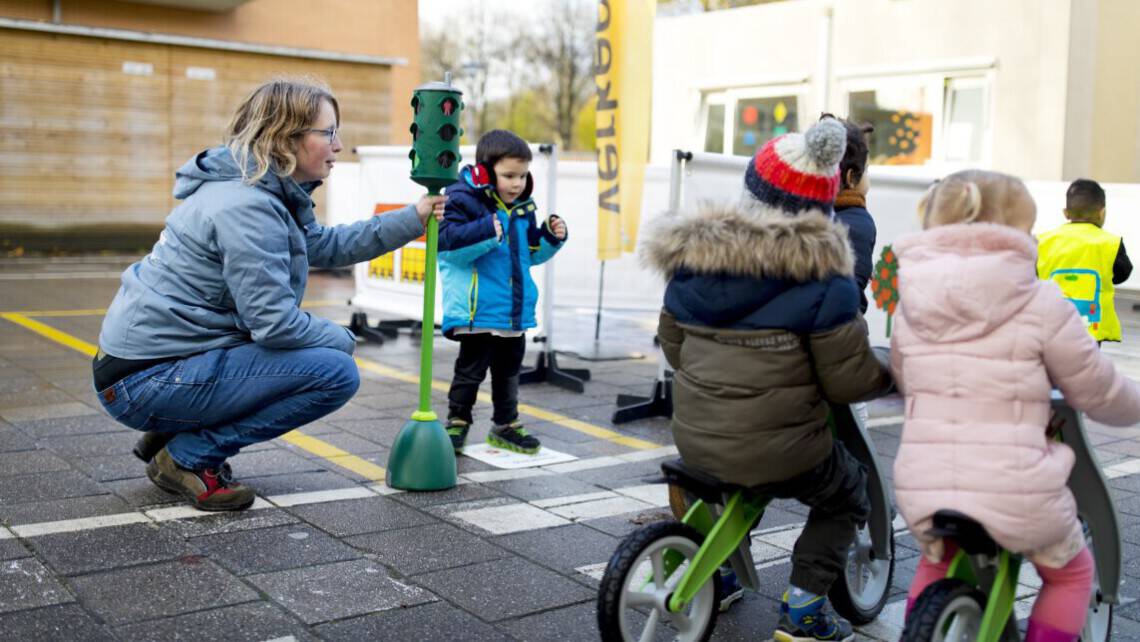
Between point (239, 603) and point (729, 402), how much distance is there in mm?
1698

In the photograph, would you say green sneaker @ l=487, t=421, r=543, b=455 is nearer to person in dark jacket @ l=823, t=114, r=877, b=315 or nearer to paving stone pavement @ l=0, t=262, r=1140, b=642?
paving stone pavement @ l=0, t=262, r=1140, b=642

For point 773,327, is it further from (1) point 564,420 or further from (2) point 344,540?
(1) point 564,420

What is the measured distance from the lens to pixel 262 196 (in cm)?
463

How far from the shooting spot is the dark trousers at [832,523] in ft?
11.2

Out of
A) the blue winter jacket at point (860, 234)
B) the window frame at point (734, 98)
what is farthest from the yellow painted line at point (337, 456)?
the window frame at point (734, 98)

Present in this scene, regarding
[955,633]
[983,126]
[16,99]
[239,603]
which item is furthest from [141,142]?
[955,633]

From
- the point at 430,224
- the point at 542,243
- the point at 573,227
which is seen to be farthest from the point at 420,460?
the point at 573,227

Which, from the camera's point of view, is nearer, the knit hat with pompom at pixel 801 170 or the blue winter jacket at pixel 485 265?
the knit hat with pompom at pixel 801 170

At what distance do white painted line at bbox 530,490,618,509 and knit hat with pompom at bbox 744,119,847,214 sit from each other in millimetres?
2174

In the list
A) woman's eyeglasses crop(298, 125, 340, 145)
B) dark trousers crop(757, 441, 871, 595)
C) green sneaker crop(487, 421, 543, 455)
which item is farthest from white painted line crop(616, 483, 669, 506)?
woman's eyeglasses crop(298, 125, 340, 145)

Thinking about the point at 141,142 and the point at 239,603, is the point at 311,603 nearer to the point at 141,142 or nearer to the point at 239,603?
the point at 239,603

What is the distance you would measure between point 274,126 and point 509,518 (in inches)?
71.4

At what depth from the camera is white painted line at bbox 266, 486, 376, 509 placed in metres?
5.02

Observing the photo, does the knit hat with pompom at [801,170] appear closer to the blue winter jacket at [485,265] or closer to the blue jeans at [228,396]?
the blue jeans at [228,396]
